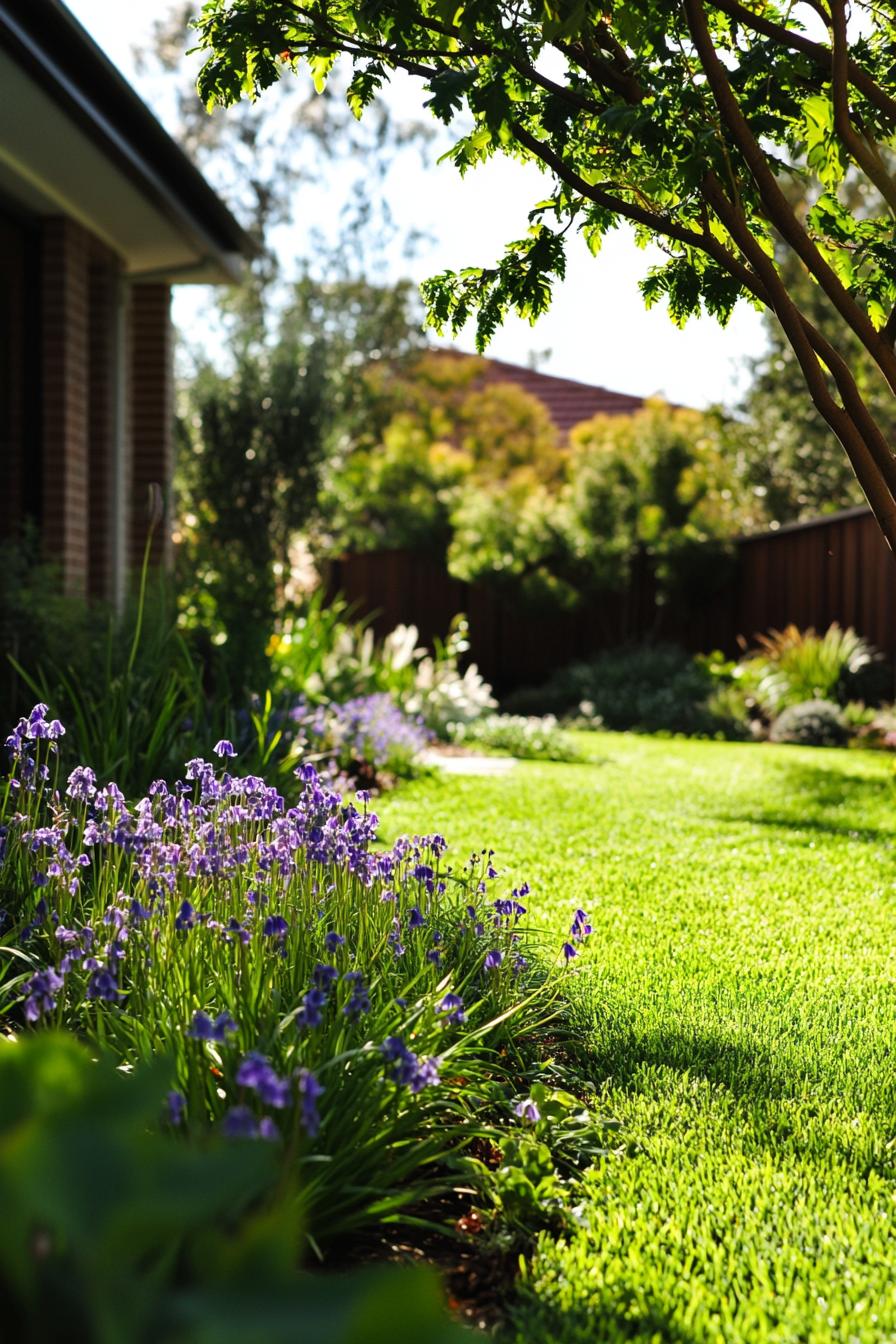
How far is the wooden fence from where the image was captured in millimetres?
14234

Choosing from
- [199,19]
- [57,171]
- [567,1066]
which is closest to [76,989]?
[567,1066]

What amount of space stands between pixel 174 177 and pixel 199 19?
498 cm

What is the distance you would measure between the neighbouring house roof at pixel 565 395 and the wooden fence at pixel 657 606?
14407 millimetres

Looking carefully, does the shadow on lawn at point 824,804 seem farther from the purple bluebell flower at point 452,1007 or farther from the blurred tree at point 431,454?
the blurred tree at point 431,454

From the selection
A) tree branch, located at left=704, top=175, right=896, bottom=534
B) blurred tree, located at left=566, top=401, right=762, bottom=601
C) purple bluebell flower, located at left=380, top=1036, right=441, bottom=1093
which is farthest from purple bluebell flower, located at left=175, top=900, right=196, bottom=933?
blurred tree, located at left=566, top=401, right=762, bottom=601

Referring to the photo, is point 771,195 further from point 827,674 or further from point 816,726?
point 827,674

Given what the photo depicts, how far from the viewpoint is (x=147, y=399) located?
9.90m


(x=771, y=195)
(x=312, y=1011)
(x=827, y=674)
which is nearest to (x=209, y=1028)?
(x=312, y=1011)

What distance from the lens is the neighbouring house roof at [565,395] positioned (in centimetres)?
3281

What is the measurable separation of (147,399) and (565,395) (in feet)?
79.7

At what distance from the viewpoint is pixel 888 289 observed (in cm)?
333

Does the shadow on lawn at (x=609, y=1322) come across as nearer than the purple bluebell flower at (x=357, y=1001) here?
Yes

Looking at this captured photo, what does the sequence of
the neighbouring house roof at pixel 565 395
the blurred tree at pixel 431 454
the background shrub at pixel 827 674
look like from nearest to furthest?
the background shrub at pixel 827 674 → the blurred tree at pixel 431 454 → the neighbouring house roof at pixel 565 395

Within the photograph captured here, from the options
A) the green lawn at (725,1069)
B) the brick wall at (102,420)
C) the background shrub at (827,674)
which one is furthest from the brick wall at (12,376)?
the background shrub at (827,674)
